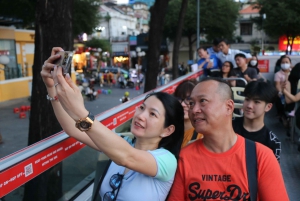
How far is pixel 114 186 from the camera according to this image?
2078 mm

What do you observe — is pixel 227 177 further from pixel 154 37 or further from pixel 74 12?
pixel 74 12

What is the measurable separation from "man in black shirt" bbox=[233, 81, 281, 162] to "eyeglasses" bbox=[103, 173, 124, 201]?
4.44 ft

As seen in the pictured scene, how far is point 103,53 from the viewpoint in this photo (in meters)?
47.8

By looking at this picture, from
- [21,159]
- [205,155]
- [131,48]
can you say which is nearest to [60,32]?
[21,159]

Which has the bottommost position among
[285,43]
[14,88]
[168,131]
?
[14,88]

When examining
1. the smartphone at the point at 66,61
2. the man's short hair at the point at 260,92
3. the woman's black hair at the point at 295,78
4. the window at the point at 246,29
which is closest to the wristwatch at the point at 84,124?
Answer: the smartphone at the point at 66,61

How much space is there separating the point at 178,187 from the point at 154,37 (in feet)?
29.5

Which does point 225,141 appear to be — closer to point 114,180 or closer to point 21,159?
point 114,180

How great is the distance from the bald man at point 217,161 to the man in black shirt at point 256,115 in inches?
38.5

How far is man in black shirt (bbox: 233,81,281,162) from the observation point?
2979 mm

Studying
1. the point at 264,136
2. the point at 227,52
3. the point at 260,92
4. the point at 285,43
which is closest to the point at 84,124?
the point at 264,136

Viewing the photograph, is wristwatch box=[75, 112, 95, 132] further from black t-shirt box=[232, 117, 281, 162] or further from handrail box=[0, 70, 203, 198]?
black t-shirt box=[232, 117, 281, 162]

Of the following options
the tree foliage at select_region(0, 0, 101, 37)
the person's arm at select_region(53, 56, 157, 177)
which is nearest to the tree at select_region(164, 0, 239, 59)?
the tree foliage at select_region(0, 0, 101, 37)

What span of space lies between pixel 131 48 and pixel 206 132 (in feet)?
192
